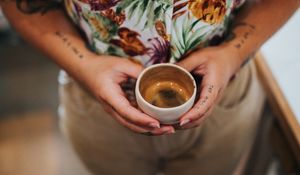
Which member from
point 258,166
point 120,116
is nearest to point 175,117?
point 120,116

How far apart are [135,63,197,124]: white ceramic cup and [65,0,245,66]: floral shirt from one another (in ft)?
0.13

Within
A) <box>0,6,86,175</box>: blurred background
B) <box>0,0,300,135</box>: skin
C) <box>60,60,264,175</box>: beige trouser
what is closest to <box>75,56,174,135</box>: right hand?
<box>0,0,300,135</box>: skin

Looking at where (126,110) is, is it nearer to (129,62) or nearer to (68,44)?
(129,62)

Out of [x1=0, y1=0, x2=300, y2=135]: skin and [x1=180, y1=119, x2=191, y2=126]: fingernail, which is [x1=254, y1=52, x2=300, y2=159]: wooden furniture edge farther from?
[x1=180, y1=119, x2=191, y2=126]: fingernail

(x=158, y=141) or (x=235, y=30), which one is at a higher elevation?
(x=235, y=30)

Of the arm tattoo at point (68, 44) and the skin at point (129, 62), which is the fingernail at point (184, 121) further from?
→ the arm tattoo at point (68, 44)

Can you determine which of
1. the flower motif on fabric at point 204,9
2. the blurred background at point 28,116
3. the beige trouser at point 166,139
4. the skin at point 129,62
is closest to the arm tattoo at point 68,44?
the skin at point 129,62

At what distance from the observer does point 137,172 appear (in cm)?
90

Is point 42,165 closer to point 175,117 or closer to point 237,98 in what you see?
point 237,98

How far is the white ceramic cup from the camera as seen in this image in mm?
608

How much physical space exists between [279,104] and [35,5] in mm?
541

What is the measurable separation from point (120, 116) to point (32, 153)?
3.29 ft

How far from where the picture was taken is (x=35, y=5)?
2.55ft

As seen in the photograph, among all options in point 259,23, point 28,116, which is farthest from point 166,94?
point 28,116
